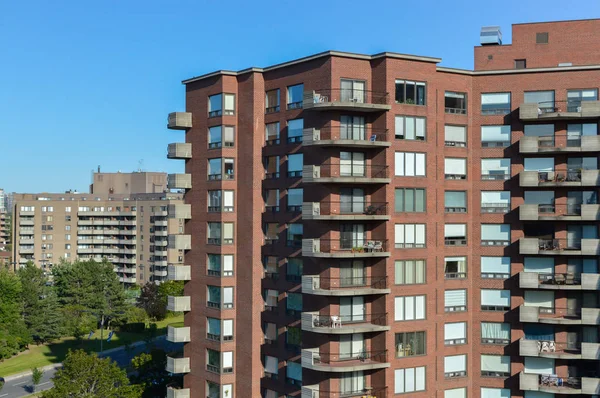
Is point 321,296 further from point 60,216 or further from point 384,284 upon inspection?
point 60,216

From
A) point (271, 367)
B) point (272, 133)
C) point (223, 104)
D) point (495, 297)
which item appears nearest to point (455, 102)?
point (272, 133)

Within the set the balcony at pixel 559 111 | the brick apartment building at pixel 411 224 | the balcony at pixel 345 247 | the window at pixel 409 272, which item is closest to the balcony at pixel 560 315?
the brick apartment building at pixel 411 224

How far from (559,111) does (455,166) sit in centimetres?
928

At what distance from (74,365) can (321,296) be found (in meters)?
28.5

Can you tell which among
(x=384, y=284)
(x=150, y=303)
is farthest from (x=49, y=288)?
(x=384, y=284)

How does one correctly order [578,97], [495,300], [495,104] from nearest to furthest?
1. [578,97]
2. [495,300]
3. [495,104]

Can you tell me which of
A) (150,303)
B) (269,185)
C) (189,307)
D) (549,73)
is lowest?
(150,303)

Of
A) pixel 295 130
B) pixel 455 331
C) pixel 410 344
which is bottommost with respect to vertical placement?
pixel 410 344

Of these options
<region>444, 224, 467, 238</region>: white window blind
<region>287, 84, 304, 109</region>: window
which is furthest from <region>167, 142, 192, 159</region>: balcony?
<region>444, 224, 467, 238</region>: white window blind

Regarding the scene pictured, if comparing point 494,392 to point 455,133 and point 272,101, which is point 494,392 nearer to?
point 455,133

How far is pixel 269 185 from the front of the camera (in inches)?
2240

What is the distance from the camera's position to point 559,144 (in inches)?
2127

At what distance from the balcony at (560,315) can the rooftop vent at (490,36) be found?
2310 cm

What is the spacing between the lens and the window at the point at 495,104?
55438 millimetres
